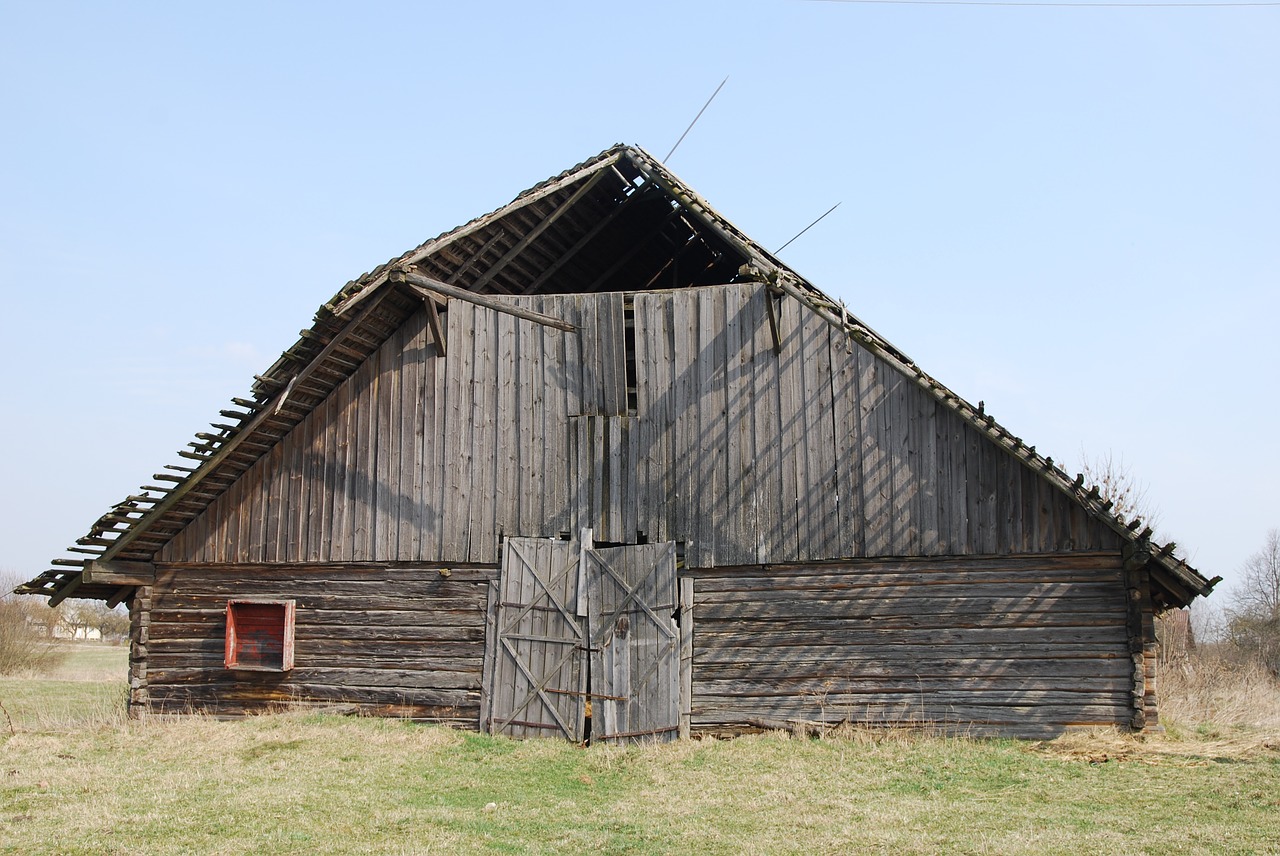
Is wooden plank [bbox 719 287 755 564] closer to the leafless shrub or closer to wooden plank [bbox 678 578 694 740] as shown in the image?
wooden plank [bbox 678 578 694 740]

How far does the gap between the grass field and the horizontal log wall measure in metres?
0.47

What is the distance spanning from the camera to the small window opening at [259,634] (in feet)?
48.1

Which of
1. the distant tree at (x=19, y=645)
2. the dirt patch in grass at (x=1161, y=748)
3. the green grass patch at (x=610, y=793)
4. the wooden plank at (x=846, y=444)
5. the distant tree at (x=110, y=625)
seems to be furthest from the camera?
the distant tree at (x=110, y=625)

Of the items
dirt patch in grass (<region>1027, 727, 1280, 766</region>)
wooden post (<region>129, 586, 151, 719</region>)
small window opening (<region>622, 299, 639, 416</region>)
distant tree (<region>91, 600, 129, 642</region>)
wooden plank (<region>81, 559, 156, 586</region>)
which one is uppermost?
small window opening (<region>622, 299, 639, 416</region>)

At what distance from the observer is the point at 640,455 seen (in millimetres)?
14039

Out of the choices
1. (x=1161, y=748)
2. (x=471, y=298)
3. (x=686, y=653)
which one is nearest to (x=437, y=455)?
(x=471, y=298)

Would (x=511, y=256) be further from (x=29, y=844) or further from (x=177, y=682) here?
(x=29, y=844)

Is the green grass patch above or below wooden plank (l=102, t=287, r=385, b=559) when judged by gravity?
below

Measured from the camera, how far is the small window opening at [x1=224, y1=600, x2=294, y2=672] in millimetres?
14664

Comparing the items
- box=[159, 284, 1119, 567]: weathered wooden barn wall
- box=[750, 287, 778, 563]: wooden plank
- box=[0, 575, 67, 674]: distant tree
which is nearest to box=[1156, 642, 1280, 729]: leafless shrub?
box=[159, 284, 1119, 567]: weathered wooden barn wall

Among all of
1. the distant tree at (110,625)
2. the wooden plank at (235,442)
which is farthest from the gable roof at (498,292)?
the distant tree at (110,625)

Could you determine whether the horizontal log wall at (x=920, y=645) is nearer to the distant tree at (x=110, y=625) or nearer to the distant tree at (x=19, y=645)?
the distant tree at (x=19, y=645)

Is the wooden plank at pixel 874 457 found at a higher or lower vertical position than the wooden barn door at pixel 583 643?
higher

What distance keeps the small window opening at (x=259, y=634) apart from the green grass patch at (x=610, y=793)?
99 cm
